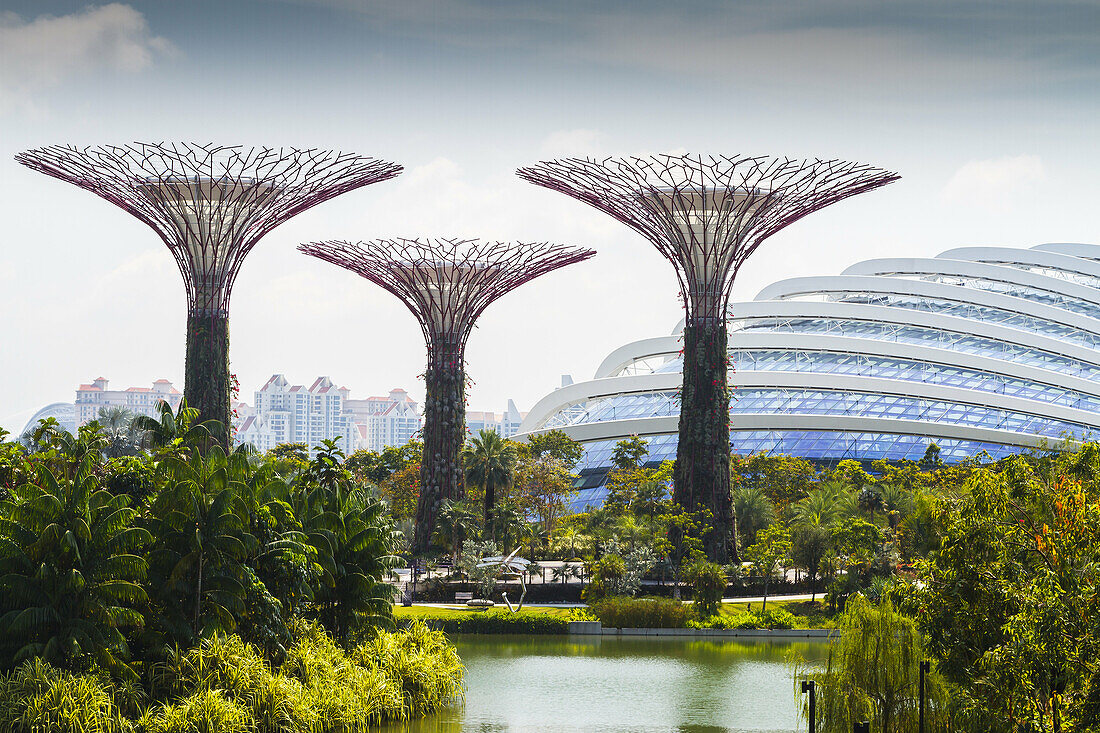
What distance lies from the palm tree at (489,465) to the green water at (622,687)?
16682mm

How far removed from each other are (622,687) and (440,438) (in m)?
26.7

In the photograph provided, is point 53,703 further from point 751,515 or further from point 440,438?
point 751,515

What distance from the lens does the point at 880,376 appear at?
284 ft

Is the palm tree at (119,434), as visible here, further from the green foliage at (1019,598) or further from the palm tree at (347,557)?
the green foliage at (1019,598)

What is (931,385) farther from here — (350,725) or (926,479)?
(350,725)

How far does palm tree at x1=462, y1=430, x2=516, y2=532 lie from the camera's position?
6116 centimetres

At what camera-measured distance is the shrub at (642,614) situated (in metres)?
46.4

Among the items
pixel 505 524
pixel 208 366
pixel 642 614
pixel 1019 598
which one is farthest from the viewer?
pixel 505 524

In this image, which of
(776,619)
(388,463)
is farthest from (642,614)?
(388,463)

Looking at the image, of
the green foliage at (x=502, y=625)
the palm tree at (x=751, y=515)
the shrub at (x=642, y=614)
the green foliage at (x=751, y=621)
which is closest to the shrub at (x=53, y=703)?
the green foliage at (x=502, y=625)

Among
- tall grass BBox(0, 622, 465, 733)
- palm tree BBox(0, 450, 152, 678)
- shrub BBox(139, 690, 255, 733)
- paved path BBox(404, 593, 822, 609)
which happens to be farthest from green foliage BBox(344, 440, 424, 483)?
shrub BBox(139, 690, 255, 733)

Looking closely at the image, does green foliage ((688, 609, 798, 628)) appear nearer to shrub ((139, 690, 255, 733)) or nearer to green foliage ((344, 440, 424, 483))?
shrub ((139, 690, 255, 733))

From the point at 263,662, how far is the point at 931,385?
2531 inches

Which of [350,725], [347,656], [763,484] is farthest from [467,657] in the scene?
[763,484]
